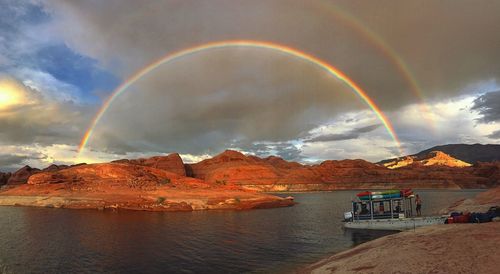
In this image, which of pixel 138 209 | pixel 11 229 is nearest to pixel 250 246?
pixel 11 229

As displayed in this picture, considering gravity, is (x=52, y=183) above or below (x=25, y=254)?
above

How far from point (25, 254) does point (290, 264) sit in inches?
1066

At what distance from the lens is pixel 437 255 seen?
63.1 feet

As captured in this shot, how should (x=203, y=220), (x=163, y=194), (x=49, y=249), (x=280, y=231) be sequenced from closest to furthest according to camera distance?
(x=49, y=249) < (x=280, y=231) < (x=203, y=220) < (x=163, y=194)

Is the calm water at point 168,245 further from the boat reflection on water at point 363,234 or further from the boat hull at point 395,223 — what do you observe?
the boat hull at point 395,223

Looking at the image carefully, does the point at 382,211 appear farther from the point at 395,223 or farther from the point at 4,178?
the point at 4,178

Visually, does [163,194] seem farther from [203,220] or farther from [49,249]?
[49,249]

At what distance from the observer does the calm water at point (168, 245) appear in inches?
1272

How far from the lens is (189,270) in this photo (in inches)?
1225

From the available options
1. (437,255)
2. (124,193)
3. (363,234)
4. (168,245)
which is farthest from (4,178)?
(437,255)

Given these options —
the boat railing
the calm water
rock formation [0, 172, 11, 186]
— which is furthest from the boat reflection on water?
rock formation [0, 172, 11, 186]

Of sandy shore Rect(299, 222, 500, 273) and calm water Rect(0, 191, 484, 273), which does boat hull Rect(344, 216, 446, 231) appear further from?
sandy shore Rect(299, 222, 500, 273)

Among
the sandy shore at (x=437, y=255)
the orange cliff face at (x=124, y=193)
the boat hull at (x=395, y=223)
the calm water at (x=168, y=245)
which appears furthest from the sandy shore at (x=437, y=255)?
the orange cliff face at (x=124, y=193)

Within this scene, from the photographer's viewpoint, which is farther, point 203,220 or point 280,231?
point 203,220
